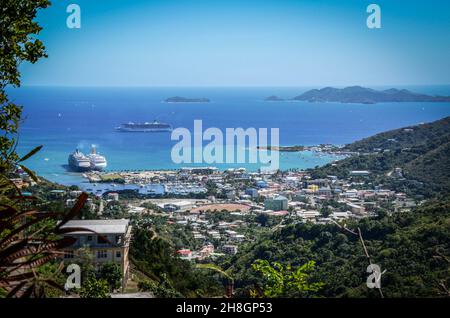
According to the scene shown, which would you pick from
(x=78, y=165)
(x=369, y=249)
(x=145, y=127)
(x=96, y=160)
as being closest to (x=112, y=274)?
(x=369, y=249)

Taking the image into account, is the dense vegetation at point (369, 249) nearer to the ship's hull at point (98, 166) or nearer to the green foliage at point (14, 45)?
the ship's hull at point (98, 166)

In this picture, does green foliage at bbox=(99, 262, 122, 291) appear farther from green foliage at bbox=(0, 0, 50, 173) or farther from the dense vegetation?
green foliage at bbox=(0, 0, 50, 173)

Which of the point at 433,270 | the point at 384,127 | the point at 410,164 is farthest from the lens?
the point at 384,127

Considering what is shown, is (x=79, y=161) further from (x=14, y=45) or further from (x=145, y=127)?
(x=14, y=45)

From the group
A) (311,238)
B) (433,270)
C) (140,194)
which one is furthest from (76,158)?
(433,270)

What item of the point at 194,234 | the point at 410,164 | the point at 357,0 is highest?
the point at 357,0

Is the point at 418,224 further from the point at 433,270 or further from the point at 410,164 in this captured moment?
the point at 410,164
